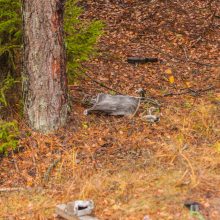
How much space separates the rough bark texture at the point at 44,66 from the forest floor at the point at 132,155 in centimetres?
25

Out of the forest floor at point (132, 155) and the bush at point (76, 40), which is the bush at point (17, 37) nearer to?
the bush at point (76, 40)

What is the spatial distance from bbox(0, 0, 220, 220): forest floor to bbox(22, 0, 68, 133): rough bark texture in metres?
0.25

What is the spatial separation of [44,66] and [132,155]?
1699 mm

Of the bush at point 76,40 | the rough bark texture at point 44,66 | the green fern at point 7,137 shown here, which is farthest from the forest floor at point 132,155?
the bush at point 76,40

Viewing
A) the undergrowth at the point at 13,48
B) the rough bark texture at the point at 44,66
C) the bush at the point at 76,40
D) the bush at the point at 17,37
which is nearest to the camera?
the rough bark texture at the point at 44,66

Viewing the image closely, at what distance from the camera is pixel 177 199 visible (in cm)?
529

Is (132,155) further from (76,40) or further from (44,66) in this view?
(76,40)

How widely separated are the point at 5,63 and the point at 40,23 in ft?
3.22

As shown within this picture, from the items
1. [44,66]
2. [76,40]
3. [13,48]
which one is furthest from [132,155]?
[13,48]

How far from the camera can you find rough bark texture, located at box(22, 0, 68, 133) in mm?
6590

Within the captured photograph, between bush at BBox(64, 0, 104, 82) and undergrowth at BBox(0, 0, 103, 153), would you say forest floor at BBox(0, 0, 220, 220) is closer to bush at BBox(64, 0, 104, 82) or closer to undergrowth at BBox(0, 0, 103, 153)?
undergrowth at BBox(0, 0, 103, 153)

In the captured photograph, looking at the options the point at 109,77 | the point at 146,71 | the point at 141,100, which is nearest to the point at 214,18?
the point at 146,71

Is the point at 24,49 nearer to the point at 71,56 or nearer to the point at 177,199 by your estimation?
the point at 71,56

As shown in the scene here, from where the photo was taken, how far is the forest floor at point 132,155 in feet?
17.8
